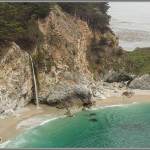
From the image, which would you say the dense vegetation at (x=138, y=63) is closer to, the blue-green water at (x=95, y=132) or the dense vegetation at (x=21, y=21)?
the blue-green water at (x=95, y=132)

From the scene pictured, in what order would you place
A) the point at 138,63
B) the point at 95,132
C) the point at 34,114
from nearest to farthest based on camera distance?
the point at 95,132 → the point at 34,114 → the point at 138,63

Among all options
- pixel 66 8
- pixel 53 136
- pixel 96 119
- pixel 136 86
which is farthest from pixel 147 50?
pixel 53 136

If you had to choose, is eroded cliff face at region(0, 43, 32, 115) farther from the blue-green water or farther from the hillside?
the blue-green water

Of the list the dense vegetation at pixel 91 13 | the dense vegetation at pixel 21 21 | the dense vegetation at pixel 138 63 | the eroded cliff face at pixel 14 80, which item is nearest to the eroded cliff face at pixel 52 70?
the eroded cliff face at pixel 14 80

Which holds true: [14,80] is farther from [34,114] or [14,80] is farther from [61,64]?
[61,64]

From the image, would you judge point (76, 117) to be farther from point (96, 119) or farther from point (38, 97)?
point (38, 97)

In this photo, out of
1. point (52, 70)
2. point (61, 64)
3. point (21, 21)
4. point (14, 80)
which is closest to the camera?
point (14, 80)

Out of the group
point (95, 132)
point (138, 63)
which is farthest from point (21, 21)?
point (138, 63)
